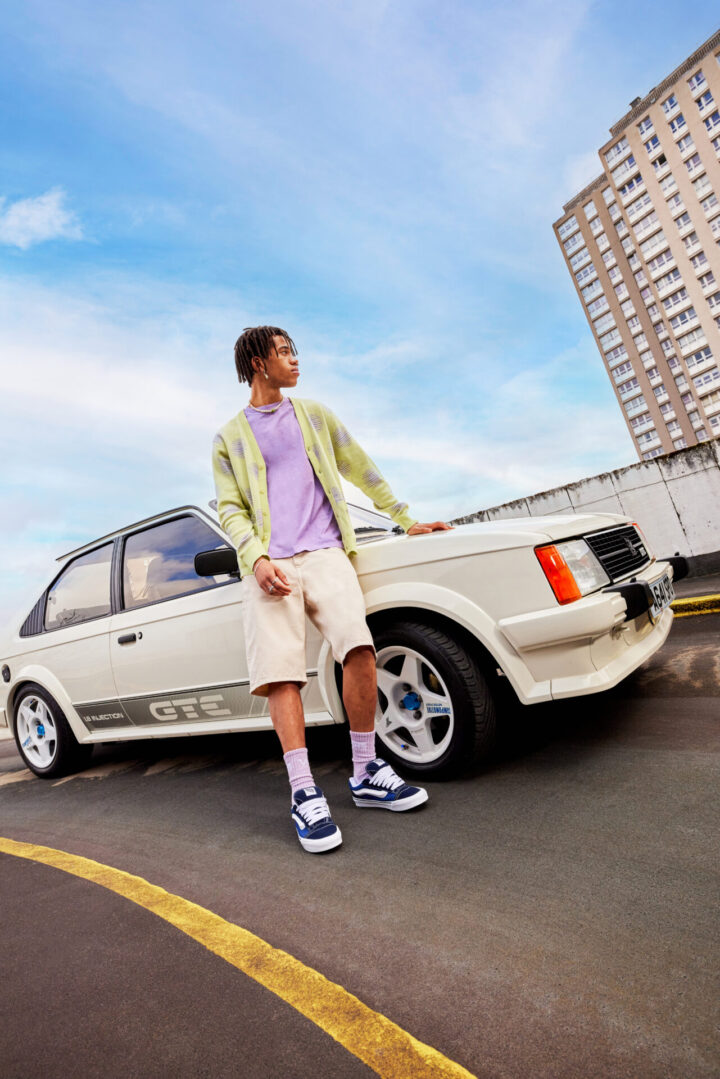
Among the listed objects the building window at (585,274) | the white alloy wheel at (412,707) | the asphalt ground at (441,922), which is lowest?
the asphalt ground at (441,922)

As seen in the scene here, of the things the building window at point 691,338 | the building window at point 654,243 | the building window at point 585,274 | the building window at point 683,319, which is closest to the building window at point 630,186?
the building window at point 654,243

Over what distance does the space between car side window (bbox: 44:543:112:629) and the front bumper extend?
2.75 meters

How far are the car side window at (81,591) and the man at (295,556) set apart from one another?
1753 mm

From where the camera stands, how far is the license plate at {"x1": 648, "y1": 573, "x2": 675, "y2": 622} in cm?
279

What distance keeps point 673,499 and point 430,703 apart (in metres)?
5.79

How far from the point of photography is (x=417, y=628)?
269 cm

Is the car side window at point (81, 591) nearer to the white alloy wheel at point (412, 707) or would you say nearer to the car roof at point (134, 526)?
the car roof at point (134, 526)

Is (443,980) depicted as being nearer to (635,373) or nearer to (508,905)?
(508,905)

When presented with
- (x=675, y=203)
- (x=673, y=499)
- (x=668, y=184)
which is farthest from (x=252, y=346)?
(x=668, y=184)

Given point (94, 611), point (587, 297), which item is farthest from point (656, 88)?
point (94, 611)

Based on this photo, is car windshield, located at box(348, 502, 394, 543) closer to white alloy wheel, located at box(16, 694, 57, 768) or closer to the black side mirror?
the black side mirror

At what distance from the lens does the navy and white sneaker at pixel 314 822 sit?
2.29 metres

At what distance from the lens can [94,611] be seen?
415 cm

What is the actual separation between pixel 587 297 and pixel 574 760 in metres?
101
